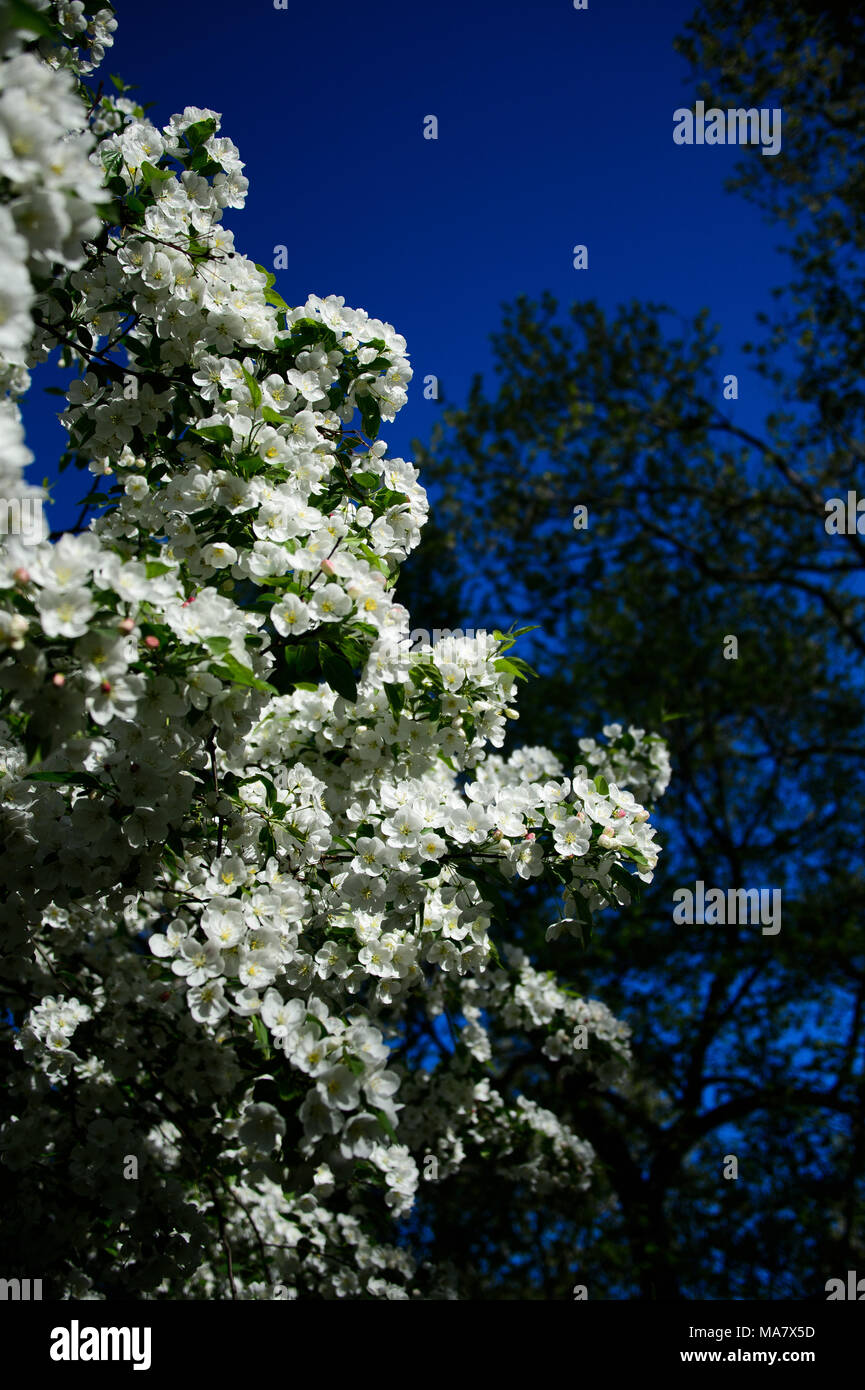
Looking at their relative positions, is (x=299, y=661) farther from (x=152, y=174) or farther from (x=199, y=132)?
(x=199, y=132)

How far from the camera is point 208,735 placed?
223 centimetres

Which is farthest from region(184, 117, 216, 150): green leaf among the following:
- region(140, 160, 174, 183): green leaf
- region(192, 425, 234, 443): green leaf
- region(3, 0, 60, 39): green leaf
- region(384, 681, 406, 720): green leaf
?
region(384, 681, 406, 720): green leaf

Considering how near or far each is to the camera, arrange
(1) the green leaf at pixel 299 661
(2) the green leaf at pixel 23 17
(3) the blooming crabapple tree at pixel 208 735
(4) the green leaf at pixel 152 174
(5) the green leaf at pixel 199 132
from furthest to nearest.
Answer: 1. (5) the green leaf at pixel 199 132
2. (4) the green leaf at pixel 152 174
3. (1) the green leaf at pixel 299 661
4. (3) the blooming crabapple tree at pixel 208 735
5. (2) the green leaf at pixel 23 17

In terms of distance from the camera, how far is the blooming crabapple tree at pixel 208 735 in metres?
1.77

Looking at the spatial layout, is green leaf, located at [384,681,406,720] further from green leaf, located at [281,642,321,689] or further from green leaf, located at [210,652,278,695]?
green leaf, located at [210,652,278,695]

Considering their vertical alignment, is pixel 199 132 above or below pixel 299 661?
above

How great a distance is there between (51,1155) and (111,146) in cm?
343

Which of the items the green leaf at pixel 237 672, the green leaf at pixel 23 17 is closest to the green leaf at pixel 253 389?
the green leaf at pixel 237 672

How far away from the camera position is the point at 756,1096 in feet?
24.1

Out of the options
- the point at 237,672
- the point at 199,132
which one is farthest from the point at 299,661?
the point at 199,132

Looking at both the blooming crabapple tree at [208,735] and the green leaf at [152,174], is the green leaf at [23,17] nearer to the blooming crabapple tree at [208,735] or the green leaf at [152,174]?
the blooming crabapple tree at [208,735]

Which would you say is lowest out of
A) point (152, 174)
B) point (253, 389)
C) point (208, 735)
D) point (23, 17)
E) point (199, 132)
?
point (208, 735)
